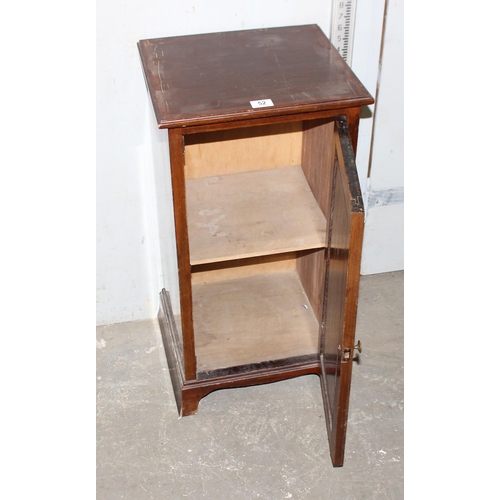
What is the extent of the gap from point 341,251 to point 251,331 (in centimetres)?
73

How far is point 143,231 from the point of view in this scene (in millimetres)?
2861

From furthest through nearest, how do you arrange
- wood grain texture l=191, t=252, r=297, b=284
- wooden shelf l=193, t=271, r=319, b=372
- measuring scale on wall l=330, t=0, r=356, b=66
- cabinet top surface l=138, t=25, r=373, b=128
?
wood grain texture l=191, t=252, r=297, b=284 → wooden shelf l=193, t=271, r=319, b=372 → measuring scale on wall l=330, t=0, r=356, b=66 → cabinet top surface l=138, t=25, r=373, b=128

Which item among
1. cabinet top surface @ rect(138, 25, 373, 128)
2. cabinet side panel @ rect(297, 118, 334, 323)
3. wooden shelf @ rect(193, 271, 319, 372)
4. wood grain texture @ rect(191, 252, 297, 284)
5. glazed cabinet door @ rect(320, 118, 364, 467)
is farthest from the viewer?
wood grain texture @ rect(191, 252, 297, 284)

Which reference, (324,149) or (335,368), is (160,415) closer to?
(335,368)

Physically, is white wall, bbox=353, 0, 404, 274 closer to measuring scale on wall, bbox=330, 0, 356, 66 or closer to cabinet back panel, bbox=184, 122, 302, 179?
measuring scale on wall, bbox=330, 0, 356, 66

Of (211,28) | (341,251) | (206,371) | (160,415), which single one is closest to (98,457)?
(160,415)

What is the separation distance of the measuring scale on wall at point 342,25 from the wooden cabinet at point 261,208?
0.29 ft

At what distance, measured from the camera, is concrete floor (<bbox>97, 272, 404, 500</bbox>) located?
242 cm

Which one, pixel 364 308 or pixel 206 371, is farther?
pixel 364 308

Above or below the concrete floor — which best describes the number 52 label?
above

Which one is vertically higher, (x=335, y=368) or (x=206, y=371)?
(x=335, y=368)

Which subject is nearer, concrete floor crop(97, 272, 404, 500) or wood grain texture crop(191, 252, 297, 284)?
concrete floor crop(97, 272, 404, 500)

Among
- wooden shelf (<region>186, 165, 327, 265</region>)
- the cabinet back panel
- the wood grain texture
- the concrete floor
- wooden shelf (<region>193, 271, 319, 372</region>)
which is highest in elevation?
the cabinet back panel

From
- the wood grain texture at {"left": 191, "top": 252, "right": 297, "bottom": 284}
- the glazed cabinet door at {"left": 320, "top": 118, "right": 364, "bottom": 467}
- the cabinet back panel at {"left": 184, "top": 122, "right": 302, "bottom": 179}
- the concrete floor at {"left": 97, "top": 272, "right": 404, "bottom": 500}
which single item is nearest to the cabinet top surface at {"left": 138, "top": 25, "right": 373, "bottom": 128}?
the glazed cabinet door at {"left": 320, "top": 118, "right": 364, "bottom": 467}
